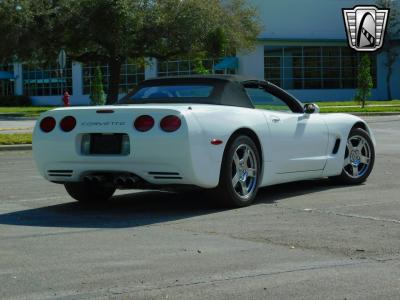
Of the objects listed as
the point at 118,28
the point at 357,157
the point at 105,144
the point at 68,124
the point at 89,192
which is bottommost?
the point at 89,192

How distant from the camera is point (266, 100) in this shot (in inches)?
331

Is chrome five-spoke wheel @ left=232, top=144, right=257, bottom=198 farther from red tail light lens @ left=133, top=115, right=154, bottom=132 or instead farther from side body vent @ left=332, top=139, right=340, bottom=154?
side body vent @ left=332, top=139, right=340, bottom=154

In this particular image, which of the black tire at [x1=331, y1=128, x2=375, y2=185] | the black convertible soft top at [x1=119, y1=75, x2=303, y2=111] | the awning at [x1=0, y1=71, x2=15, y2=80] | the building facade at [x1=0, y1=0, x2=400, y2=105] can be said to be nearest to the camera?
the black convertible soft top at [x1=119, y1=75, x2=303, y2=111]

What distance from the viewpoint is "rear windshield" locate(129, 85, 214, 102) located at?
8039 mm

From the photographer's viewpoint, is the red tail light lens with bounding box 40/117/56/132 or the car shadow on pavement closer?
the car shadow on pavement

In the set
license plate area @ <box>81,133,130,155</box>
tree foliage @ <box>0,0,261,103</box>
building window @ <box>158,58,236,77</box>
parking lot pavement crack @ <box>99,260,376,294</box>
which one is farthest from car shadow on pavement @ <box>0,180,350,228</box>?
building window @ <box>158,58,236,77</box>

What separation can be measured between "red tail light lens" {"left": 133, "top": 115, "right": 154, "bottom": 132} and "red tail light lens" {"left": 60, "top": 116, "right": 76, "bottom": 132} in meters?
0.76

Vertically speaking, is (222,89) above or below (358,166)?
above

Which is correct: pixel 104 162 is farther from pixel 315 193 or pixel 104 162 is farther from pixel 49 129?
pixel 315 193

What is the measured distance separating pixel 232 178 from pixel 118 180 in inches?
46.2

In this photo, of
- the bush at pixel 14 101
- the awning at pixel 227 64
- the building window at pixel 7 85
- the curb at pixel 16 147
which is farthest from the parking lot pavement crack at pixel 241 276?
the building window at pixel 7 85

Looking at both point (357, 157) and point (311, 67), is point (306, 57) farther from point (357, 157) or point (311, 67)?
point (357, 157)

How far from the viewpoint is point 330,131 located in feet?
29.1

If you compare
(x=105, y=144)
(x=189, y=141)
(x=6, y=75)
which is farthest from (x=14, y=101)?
(x=189, y=141)
